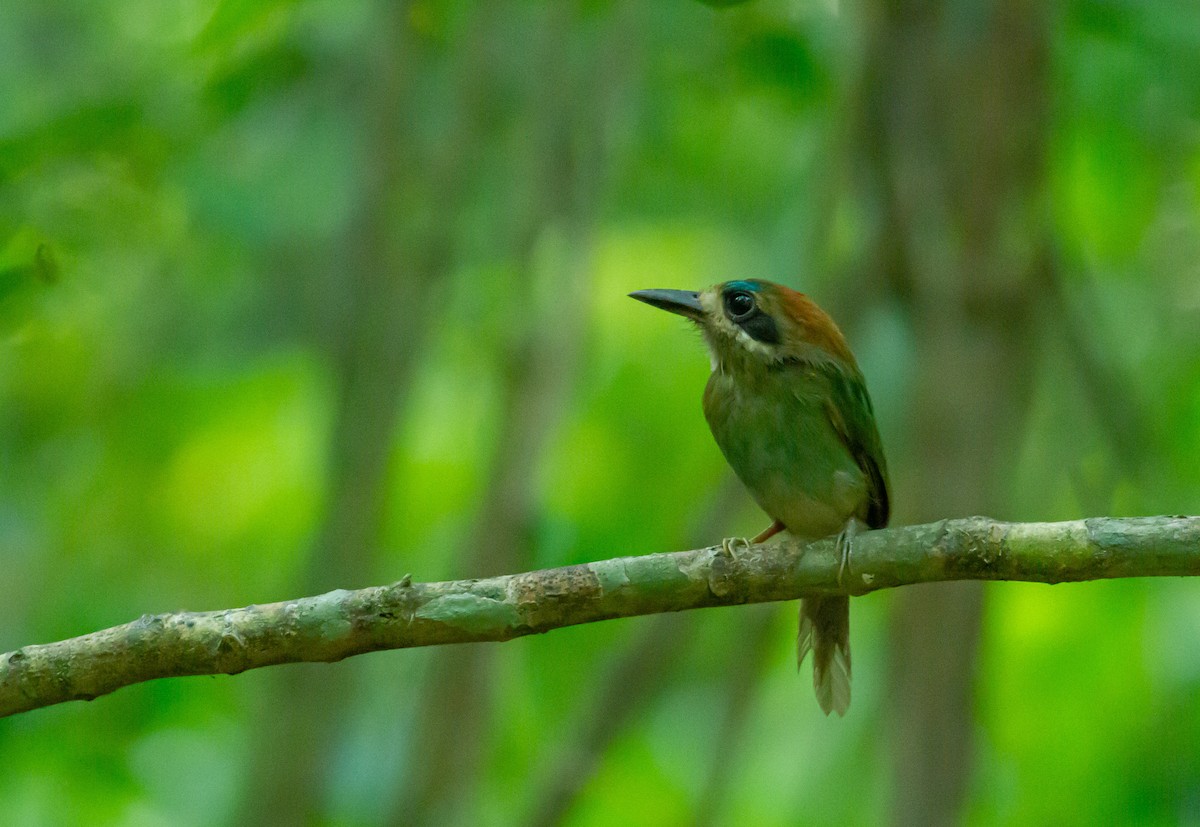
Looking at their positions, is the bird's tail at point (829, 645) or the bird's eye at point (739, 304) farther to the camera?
the bird's tail at point (829, 645)

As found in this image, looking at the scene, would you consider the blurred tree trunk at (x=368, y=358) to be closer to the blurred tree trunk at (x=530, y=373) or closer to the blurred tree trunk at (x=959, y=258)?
the blurred tree trunk at (x=530, y=373)

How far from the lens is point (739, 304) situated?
3.50 meters

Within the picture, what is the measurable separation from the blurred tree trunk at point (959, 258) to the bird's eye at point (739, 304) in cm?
88

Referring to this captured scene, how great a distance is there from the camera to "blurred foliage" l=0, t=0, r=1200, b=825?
4152 millimetres

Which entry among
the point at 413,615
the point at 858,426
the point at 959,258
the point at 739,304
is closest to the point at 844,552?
the point at 413,615

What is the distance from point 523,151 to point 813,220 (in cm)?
119

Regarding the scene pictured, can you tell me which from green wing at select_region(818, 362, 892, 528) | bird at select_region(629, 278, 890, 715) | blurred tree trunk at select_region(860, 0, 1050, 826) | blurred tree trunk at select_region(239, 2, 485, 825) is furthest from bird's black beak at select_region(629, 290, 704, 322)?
blurred tree trunk at select_region(860, 0, 1050, 826)

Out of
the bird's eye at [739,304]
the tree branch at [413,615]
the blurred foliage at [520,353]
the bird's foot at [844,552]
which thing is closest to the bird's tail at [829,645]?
the blurred foliage at [520,353]

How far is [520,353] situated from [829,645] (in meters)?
1.25

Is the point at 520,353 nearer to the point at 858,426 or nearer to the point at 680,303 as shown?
the point at 680,303

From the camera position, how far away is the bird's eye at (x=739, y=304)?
3482 mm

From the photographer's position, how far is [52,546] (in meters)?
5.18

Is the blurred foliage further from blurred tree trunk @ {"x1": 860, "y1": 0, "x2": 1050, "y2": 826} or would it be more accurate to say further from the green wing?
the green wing

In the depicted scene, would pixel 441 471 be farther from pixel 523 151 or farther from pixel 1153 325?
pixel 1153 325
